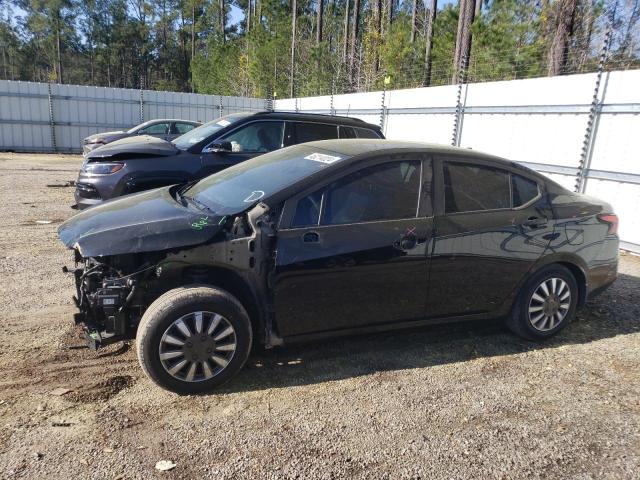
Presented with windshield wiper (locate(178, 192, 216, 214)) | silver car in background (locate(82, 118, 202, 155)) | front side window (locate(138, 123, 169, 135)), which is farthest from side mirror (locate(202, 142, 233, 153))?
front side window (locate(138, 123, 169, 135))

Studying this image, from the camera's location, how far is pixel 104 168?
6.43 m

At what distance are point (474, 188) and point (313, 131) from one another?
3.66 meters

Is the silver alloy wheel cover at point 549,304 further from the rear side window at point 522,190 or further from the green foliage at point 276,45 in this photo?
the green foliage at point 276,45

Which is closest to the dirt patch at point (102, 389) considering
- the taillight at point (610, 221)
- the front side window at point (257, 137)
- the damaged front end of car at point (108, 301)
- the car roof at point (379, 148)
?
the damaged front end of car at point (108, 301)

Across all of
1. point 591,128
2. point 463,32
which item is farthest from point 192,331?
point 463,32

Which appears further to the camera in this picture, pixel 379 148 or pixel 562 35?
pixel 562 35

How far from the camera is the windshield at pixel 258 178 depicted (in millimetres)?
3584

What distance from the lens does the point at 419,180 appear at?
3854 mm

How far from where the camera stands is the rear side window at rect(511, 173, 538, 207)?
424 centimetres

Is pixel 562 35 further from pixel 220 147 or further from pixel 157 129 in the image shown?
pixel 157 129

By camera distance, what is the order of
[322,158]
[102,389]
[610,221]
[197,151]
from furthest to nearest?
[197,151]
[610,221]
[322,158]
[102,389]

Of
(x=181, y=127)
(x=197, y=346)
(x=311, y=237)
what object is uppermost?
(x=181, y=127)

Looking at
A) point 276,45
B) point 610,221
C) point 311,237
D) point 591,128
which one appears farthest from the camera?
point 276,45

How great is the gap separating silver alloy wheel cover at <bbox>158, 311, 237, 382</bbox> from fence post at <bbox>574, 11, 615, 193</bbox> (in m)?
6.98
